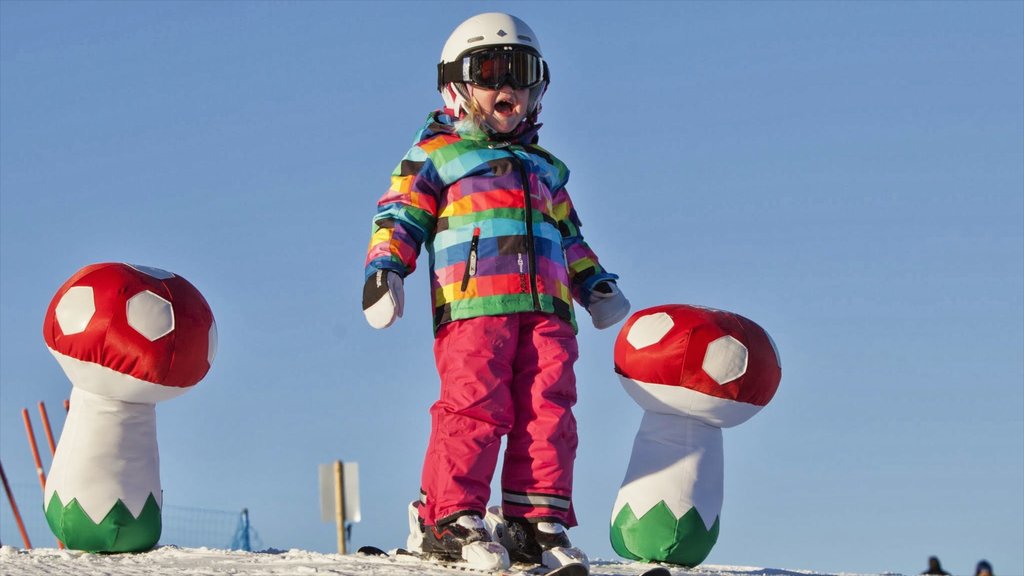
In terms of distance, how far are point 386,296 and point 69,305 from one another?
174 cm

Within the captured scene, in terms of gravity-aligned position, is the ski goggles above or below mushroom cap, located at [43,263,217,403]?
above

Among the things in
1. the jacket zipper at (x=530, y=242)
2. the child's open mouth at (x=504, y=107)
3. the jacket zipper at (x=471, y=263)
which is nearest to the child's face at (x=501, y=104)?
the child's open mouth at (x=504, y=107)

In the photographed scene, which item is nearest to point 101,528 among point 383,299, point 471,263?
point 383,299

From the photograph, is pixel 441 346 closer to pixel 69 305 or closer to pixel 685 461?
pixel 685 461

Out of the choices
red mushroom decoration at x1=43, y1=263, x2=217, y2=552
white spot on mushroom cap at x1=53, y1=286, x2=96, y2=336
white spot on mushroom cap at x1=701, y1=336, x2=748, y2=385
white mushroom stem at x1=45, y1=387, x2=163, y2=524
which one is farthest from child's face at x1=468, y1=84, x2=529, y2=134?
white mushroom stem at x1=45, y1=387, x2=163, y2=524

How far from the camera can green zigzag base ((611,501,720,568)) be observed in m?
6.54

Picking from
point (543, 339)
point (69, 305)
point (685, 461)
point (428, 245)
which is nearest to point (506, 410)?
point (543, 339)

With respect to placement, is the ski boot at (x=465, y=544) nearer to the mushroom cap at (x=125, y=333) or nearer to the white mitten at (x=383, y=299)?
the white mitten at (x=383, y=299)

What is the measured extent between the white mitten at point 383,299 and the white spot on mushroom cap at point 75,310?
4.82 feet

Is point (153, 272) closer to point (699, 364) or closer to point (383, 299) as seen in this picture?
point (383, 299)

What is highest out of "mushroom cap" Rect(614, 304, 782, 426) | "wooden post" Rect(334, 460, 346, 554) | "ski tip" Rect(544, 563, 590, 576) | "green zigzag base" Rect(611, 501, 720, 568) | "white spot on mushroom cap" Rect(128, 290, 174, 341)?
"white spot on mushroom cap" Rect(128, 290, 174, 341)

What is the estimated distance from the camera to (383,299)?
576cm

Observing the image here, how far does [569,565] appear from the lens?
4.97 metres

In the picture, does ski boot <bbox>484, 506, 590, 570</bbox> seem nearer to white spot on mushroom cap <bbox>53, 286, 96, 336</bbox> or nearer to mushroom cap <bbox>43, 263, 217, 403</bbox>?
mushroom cap <bbox>43, 263, 217, 403</bbox>
